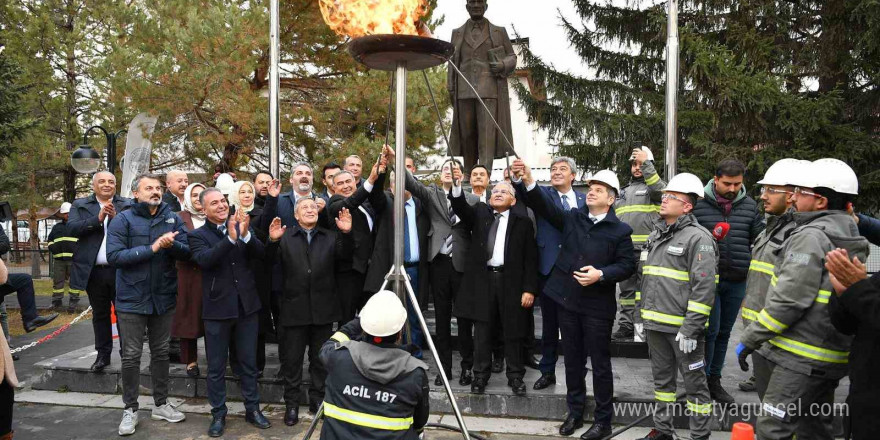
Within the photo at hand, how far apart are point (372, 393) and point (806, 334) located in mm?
2504

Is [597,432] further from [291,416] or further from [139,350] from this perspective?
[139,350]

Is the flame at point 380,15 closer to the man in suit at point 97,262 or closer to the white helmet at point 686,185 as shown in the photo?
the white helmet at point 686,185

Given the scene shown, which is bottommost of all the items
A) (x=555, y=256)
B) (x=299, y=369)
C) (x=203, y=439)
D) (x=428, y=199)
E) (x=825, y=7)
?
(x=203, y=439)

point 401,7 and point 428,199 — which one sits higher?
point 401,7

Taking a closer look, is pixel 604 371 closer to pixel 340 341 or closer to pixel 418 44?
pixel 340 341

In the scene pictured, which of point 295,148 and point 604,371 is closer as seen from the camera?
point 604,371

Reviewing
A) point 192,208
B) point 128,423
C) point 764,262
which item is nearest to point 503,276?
point 764,262

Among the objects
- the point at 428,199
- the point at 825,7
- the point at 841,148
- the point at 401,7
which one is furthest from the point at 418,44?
the point at 825,7

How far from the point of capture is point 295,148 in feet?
49.2

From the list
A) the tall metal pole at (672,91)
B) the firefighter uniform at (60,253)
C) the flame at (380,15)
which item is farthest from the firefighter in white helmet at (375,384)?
the firefighter uniform at (60,253)

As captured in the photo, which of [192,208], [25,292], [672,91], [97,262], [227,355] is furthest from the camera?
[672,91]

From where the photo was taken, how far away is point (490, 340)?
556cm

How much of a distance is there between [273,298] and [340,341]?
2934 millimetres

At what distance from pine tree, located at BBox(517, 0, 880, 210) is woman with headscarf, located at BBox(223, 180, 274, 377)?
7.25 m
